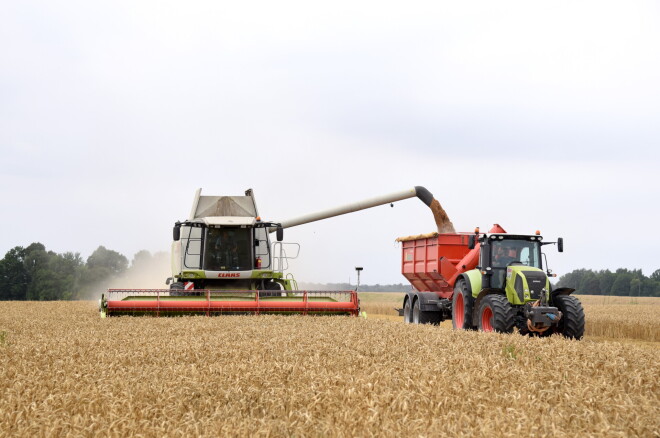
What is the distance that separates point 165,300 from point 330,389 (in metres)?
9.64

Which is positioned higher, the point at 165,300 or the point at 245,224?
the point at 245,224

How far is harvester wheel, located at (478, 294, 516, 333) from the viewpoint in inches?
447

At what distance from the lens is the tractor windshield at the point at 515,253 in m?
12.8

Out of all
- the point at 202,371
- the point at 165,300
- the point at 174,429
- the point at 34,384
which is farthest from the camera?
the point at 165,300

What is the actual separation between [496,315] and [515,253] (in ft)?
5.95

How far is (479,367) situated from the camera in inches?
266

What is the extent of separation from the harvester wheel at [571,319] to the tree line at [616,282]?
74.9m

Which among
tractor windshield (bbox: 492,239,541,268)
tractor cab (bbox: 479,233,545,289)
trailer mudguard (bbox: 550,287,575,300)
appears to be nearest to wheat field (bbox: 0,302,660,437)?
trailer mudguard (bbox: 550,287,575,300)

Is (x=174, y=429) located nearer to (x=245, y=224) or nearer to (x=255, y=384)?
(x=255, y=384)

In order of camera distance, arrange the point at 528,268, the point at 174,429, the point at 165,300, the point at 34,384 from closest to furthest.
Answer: the point at 174,429
the point at 34,384
the point at 528,268
the point at 165,300

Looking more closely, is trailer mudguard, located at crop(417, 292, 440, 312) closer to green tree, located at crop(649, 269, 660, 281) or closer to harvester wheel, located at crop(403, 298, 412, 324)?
harvester wheel, located at crop(403, 298, 412, 324)

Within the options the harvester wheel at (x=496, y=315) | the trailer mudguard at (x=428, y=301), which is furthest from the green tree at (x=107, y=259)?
the harvester wheel at (x=496, y=315)

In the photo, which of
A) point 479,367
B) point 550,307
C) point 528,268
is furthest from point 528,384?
point 528,268

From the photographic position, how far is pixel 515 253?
1288 cm
